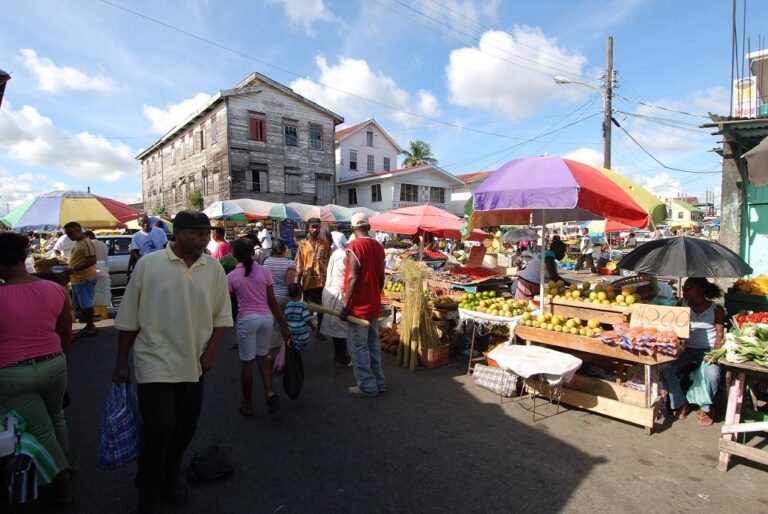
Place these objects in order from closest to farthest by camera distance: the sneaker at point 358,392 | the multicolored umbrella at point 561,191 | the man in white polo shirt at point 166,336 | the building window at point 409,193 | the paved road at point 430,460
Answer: the man in white polo shirt at point 166,336 < the paved road at point 430,460 < the multicolored umbrella at point 561,191 < the sneaker at point 358,392 < the building window at point 409,193

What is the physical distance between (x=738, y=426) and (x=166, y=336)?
4.58 meters

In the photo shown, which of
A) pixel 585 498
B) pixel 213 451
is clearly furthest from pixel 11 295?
pixel 585 498

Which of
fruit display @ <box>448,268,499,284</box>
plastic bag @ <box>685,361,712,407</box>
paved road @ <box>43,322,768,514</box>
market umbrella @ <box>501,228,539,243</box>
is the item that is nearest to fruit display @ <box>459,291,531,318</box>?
→ fruit display @ <box>448,268,499,284</box>

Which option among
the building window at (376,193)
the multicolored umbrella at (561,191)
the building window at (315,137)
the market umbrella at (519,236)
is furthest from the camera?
the building window at (376,193)

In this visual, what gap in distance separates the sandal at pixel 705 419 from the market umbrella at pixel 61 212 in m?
10.00

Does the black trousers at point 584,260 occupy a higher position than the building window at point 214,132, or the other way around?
the building window at point 214,132

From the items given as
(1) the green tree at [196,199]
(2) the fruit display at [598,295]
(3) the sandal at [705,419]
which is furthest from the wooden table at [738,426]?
(1) the green tree at [196,199]

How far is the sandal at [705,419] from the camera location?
4242 mm

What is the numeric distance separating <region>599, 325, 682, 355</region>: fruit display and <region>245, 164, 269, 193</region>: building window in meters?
22.3

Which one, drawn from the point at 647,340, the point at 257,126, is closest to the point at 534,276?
the point at 647,340

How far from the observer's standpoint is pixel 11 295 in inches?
101

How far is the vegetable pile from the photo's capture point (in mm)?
3414

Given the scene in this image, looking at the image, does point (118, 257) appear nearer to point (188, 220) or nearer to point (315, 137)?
point (188, 220)

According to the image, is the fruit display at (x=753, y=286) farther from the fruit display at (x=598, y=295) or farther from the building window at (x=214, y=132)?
the building window at (x=214, y=132)
